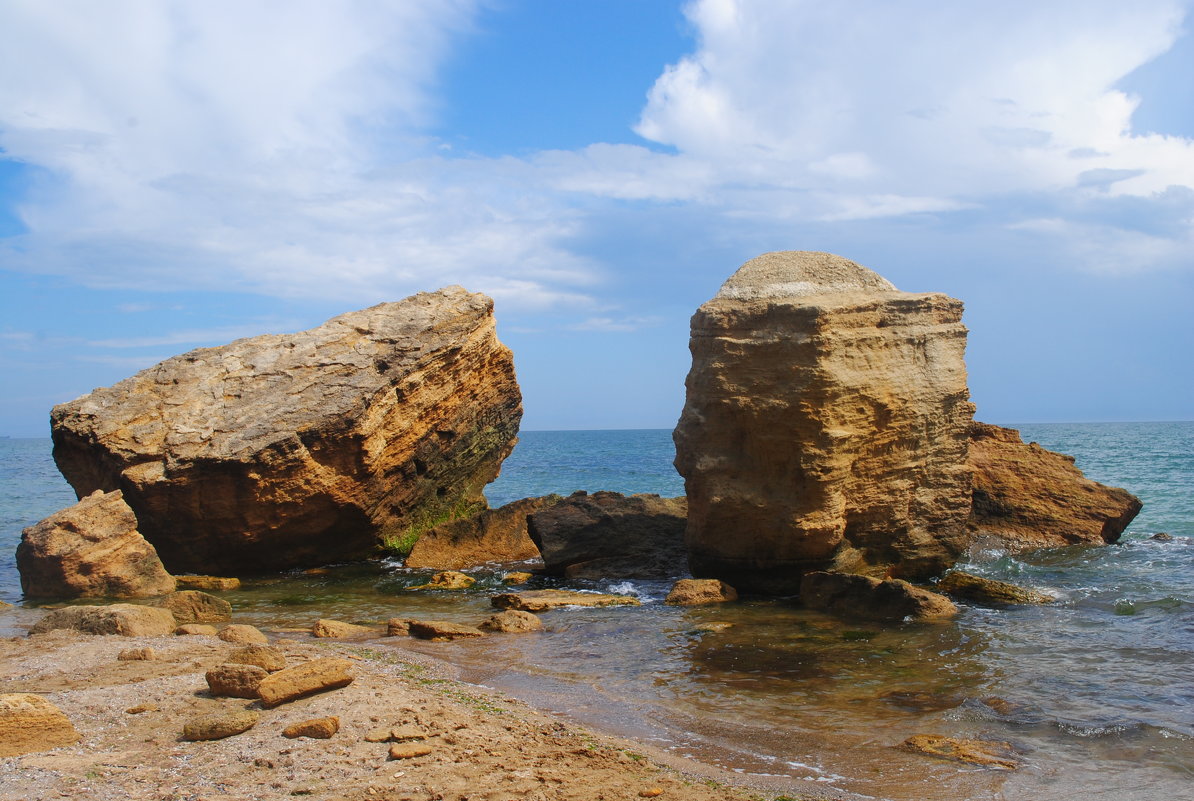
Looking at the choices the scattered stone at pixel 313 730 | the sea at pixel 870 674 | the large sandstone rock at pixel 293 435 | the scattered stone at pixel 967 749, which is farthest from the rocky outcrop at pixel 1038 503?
the scattered stone at pixel 313 730

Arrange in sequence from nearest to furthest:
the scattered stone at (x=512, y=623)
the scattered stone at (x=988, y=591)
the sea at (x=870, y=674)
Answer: the sea at (x=870, y=674) → the scattered stone at (x=512, y=623) → the scattered stone at (x=988, y=591)

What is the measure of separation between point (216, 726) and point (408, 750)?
1.40 metres

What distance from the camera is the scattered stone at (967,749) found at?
6.23 m

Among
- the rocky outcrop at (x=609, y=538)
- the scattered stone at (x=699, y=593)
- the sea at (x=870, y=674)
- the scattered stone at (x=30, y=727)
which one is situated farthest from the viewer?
the rocky outcrop at (x=609, y=538)

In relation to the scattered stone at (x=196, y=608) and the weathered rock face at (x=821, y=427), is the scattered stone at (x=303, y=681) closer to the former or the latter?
the scattered stone at (x=196, y=608)

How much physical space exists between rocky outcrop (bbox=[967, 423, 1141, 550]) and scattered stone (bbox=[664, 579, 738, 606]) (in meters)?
6.17

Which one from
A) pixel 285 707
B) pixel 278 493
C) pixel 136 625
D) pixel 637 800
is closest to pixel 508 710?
pixel 285 707

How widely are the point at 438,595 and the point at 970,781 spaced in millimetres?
9319

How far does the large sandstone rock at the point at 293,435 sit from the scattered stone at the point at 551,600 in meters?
4.00

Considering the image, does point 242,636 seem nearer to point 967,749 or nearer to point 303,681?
point 303,681

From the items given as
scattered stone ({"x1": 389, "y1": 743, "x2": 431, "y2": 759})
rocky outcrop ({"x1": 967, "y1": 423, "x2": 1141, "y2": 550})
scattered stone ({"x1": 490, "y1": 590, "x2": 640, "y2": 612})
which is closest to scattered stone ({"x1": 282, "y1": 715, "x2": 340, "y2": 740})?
scattered stone ({"x1": 389, "y1": 743, "x2": 431, "y2": 759})

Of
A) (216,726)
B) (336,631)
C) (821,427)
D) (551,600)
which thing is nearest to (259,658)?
(216,726)

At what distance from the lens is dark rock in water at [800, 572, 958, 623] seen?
11.1 metres

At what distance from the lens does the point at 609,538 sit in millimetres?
15820
